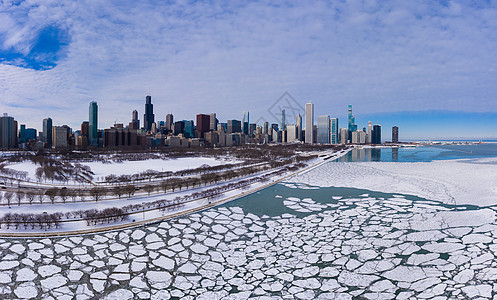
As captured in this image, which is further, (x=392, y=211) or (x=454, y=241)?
(x=392, y=211)

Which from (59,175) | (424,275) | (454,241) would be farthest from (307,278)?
(59,175)

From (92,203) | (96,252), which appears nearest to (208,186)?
(92,203)

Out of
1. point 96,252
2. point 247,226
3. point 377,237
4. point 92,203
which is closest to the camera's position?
point 96,252

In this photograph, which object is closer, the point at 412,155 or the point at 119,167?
the point at 119,167

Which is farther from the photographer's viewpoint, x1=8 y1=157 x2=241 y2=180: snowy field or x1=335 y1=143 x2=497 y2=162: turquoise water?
x1=335 y1=143 x2=497 y2=162: turquoise water

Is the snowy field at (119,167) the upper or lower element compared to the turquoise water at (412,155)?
lower

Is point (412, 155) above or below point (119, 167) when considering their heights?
above

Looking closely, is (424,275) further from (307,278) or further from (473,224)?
(473,224)

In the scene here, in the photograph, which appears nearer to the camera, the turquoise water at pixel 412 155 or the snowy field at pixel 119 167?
the snowy field at pixel 119 167

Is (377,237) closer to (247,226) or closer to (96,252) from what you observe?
(247,226)

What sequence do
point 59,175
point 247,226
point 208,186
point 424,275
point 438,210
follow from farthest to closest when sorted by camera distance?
point 59,175 < point 208,186 < point 438,210 < point 247,226 < point 424,275

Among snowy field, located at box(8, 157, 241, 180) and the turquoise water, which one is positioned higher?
the turquoise water
